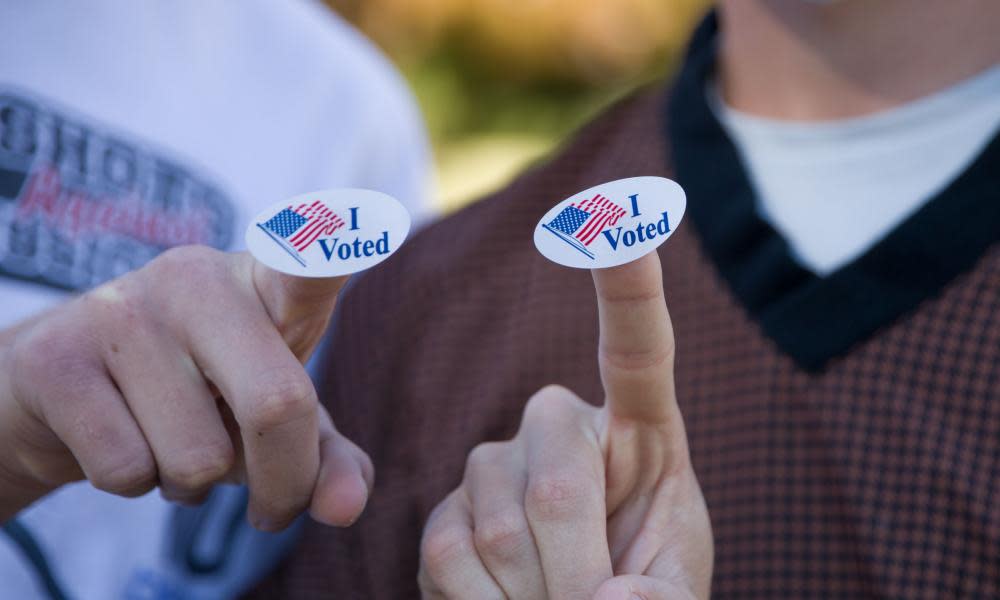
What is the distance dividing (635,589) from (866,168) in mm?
730

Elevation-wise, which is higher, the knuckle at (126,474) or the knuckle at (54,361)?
the knuckle at (54,361)

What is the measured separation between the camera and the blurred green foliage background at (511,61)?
13.1 ft

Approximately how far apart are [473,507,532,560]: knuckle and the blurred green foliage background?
3.14 meters

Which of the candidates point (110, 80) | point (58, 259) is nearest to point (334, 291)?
point (58, 259)

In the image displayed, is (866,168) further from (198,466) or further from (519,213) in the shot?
(198,466)

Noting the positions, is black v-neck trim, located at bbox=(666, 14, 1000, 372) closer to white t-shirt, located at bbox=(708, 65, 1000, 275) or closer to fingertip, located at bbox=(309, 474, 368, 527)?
white t-shirt, located at bbox=(708, 65, 1000, 275)

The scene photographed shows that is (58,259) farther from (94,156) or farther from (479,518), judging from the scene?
(479,518)

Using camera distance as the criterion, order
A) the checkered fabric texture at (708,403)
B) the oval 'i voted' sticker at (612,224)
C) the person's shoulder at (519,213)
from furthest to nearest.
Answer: the person's shoulder at (519,213), the checkered fabric texture at (708,403), the oval 'i voted' sticker at (612,224)

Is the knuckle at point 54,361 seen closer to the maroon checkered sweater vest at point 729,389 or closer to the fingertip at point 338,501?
the fingertip at point 338,501

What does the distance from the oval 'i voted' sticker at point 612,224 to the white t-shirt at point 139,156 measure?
0.70 metres

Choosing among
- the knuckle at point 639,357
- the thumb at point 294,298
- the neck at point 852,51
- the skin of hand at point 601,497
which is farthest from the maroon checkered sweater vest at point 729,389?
the thumb at point 294,298

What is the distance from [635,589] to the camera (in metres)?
0.64

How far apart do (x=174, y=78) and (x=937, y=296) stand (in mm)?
985

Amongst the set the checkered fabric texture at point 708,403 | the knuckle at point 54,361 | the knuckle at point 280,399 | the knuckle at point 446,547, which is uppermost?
the knuckle at point 54,361
